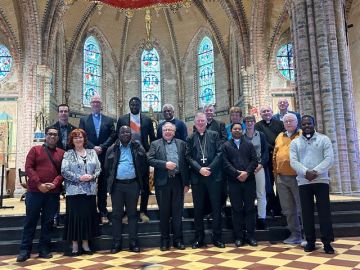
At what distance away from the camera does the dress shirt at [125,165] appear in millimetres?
4961

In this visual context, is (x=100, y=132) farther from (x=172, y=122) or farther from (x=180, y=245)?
(x=180, y=245)

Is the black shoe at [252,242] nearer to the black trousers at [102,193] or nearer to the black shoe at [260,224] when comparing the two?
the black shoe at [260,224]

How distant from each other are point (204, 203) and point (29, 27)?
12.9 meters

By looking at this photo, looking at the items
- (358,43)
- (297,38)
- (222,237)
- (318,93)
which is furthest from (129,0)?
(358,43)

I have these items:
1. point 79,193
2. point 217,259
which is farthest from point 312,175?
point 79,193

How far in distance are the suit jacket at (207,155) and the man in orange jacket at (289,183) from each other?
902mm

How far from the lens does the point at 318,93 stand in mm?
8039

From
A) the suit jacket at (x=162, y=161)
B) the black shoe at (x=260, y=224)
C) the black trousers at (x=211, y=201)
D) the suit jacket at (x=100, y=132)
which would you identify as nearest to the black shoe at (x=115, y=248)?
the suit jacket at (x=162, y=161)

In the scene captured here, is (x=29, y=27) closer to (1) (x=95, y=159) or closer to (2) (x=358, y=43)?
(1) (x=95, y=159)

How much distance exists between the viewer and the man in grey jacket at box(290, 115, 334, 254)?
14.7 feet

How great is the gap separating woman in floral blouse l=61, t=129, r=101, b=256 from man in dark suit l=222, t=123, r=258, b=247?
75.1 inches

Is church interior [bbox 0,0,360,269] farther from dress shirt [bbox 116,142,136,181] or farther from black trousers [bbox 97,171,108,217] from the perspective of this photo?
black trousers [bbox 97,171,108,217]

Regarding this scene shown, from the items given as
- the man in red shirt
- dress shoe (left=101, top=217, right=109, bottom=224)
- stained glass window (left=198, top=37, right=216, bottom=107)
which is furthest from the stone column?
stained glass window (left=198, top=37, right=216, bottom=107)

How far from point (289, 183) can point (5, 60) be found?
14.5m
